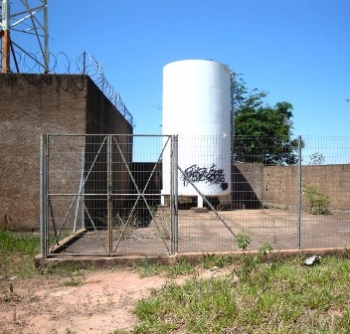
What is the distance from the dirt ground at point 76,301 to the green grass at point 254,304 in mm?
364

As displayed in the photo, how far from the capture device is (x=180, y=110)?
699 inches

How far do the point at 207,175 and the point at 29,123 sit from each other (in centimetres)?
798

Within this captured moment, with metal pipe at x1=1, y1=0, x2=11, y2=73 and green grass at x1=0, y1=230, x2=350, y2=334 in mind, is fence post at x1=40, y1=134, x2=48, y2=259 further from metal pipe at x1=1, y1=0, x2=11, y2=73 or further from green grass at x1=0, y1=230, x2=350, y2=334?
metal pipe at x1=1, y1=0, x2=11, y2=73

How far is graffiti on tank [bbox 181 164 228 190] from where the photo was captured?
53.0 ft

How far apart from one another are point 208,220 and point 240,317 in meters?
7.86

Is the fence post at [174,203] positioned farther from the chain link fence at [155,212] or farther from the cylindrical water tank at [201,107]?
the cylindrical water tank at [201,107]

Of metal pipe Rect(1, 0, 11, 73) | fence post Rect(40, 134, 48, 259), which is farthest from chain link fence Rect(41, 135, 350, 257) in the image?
metal pipe Rect(1, 0, 11, 73)

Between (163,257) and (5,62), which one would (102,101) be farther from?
(163,257)

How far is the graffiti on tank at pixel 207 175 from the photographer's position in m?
16.2

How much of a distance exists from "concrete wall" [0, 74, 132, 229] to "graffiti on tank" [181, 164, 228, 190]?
6404mm

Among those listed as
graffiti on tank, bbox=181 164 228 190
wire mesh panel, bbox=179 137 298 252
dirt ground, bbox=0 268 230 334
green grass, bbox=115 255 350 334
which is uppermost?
graffiti on tank, bbox=181 164 228 190

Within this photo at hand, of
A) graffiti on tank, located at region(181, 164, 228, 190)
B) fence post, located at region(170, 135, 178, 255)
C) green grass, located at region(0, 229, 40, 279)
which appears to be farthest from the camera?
graffiti on tank, located at region(181, 164, 228, 190)

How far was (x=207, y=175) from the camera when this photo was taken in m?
16.6

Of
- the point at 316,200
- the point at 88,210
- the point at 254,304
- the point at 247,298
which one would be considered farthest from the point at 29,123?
the point at 316,200
